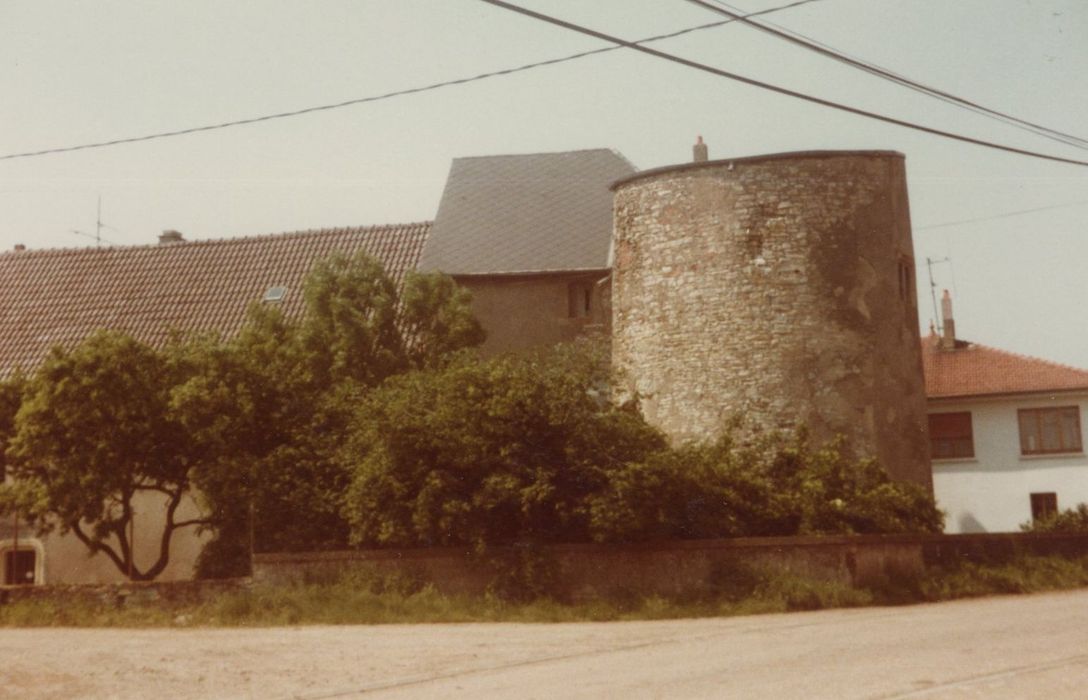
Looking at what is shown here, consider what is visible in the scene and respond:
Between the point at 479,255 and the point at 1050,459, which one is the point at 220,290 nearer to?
the point at 479,255

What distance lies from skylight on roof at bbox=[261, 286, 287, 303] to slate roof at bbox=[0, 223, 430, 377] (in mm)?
144

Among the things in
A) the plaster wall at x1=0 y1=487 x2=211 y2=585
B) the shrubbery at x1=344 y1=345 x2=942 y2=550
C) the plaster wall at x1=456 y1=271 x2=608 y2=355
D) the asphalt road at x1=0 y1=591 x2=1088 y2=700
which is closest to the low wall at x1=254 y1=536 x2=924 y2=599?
the shrubbery at x1=344 y1=345 x2=942 y2=550

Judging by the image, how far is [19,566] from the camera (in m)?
28.7

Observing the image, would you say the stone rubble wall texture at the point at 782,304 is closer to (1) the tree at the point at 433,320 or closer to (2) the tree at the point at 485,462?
(1) the tree at the point at 433,320

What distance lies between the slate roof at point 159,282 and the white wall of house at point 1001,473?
19025mm

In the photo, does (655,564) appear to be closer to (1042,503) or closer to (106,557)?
(106,557)

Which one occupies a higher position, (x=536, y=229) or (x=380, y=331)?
(x=536, y=229)

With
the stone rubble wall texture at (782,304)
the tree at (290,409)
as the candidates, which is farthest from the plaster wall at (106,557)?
the stone rubble wall texture at (782,304)

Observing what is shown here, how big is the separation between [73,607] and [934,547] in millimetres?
14681

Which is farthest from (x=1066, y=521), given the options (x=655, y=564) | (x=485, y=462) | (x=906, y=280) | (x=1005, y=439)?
(x=485, y=462)

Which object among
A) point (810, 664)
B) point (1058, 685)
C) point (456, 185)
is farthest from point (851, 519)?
point (456, 185)

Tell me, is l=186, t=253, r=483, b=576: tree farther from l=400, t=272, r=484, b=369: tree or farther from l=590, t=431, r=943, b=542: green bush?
l=590, t=431, r=943, b=542: green bush

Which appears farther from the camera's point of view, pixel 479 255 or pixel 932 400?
pixel 932 400

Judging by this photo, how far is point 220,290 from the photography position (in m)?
34.1
